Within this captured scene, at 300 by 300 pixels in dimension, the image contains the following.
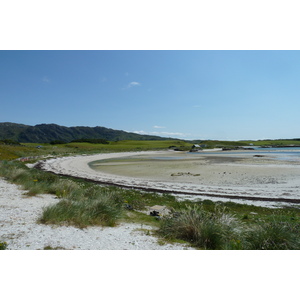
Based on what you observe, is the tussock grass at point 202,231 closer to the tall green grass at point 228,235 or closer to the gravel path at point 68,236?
the tall green grass at point 228,235

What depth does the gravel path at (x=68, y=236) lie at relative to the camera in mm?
5164

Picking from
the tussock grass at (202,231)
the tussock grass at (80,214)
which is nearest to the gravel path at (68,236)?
the tussock grass at (80,214)

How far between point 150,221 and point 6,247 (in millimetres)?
5151

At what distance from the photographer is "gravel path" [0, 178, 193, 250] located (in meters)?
5.16

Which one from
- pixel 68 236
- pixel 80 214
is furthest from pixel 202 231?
pixel 80 214

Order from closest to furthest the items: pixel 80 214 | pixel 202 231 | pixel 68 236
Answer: pixel 68 236 → pixel 202 231 → pixel 80 214

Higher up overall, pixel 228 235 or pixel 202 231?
pixel 202 231

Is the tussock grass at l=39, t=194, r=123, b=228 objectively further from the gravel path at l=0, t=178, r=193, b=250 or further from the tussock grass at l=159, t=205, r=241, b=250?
the tussock grass at l=159, t=205, r=241, b=250

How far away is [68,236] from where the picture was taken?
5.71m

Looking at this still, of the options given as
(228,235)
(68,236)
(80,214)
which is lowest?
(228,235)

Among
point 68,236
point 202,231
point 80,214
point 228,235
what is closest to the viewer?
point 68,236

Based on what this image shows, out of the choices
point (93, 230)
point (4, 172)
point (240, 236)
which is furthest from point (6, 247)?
point (4, 172)

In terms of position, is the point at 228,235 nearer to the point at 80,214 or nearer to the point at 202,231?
the point at 202,231

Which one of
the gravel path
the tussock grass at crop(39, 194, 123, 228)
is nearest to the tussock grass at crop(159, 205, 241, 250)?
the gravel path
